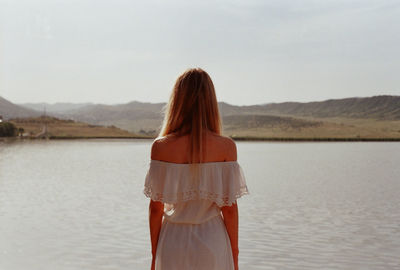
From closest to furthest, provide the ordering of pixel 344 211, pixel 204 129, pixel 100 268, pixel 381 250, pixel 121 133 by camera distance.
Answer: pixel 204 129
pixel 100 268
pixel 381 250
pixel 344 211
pixel 121 133

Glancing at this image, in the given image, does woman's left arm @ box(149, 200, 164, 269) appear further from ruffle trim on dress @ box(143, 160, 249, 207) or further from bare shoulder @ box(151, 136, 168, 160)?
bare shoulder @ box(151, 136, 168, 160)

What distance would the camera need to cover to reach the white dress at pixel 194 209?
268 centimetres

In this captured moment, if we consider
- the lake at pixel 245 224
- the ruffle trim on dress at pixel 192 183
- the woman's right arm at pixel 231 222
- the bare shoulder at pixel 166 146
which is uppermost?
the bare shoulder at pixel 166 146

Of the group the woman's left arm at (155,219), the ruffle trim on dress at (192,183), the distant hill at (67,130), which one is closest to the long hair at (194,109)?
the ruffle trim on dress at (192,183)

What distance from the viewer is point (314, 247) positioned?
7941 mm

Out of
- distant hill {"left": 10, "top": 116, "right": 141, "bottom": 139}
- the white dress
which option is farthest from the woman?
distant hill {"left": 10, "top": 116, "right": 141, "bottom": 139}

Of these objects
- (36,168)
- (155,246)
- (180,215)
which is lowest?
(36,168)

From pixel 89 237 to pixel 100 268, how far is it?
6.11ft

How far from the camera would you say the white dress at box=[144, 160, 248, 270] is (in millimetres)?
2682

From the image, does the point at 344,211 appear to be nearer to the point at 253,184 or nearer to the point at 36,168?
the point at 253,184

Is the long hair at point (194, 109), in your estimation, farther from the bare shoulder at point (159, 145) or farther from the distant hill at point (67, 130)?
the distant hill at point (67, 130)

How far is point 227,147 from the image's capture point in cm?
270

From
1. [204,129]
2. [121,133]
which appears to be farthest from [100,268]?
[121,133]

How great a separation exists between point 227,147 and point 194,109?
260 millimetres
